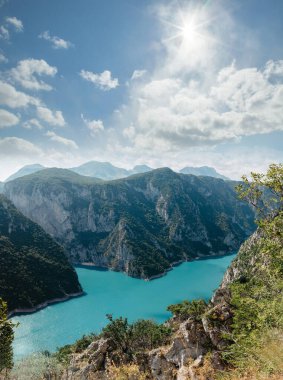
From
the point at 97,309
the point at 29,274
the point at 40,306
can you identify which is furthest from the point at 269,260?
the point at 29,274

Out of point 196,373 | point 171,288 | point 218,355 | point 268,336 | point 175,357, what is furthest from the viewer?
point 171,288

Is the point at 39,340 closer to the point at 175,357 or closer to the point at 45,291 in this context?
the point at 45,291

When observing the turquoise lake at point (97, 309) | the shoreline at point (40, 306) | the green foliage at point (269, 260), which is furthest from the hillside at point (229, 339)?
the shoreline at point (40, 306)

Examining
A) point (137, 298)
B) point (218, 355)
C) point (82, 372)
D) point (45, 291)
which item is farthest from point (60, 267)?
point (218, 355)

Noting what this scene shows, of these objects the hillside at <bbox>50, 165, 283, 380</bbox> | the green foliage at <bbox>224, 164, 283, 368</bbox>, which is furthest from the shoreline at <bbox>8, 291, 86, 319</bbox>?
the green foliage at <bbox>224, 164, 283, 368</bbox>

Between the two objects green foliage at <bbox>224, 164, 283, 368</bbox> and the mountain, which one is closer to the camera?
green foliage at <bbox>224, 164, 283, 368</bbox>

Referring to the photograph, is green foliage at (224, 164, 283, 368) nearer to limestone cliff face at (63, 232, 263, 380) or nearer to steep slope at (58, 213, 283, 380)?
steep slope at (58, 213, 283, 380)
